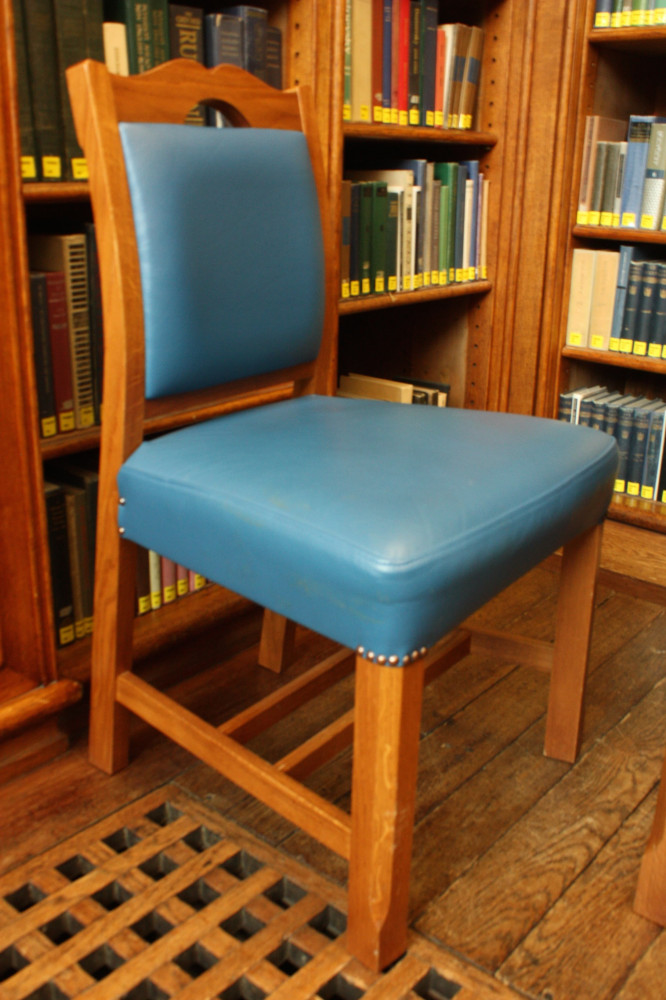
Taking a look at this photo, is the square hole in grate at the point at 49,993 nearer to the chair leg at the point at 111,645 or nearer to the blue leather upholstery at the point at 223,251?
the chair leg at the point at 111,645

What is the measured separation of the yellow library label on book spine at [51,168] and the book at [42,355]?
0.13m

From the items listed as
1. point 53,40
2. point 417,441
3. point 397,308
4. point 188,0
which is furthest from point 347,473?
point 397,308

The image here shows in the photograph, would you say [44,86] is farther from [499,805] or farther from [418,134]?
[499,805]

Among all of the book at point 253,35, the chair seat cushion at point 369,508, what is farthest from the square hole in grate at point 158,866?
the book at point 253,35

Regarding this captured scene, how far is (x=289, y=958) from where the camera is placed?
1063 mm

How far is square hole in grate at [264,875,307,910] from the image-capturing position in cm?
114

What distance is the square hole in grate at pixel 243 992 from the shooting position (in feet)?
3.29

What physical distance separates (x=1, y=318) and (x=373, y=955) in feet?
2.89

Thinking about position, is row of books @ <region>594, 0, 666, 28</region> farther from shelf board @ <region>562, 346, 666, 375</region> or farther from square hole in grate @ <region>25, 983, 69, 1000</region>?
square hole in grate @ <region>25, 983, 69, 1000</region>

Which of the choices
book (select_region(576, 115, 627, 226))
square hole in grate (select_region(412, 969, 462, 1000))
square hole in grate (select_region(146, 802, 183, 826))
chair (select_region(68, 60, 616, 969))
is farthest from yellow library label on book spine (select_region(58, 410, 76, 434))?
book (select_region(576, 115, 627, 226))

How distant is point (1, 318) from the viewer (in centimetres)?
118

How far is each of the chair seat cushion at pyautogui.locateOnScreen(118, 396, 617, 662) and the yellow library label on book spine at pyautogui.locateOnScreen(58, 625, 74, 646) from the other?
0.38 metres

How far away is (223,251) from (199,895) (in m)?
0.81

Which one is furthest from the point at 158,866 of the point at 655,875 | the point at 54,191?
the point at 54,191
